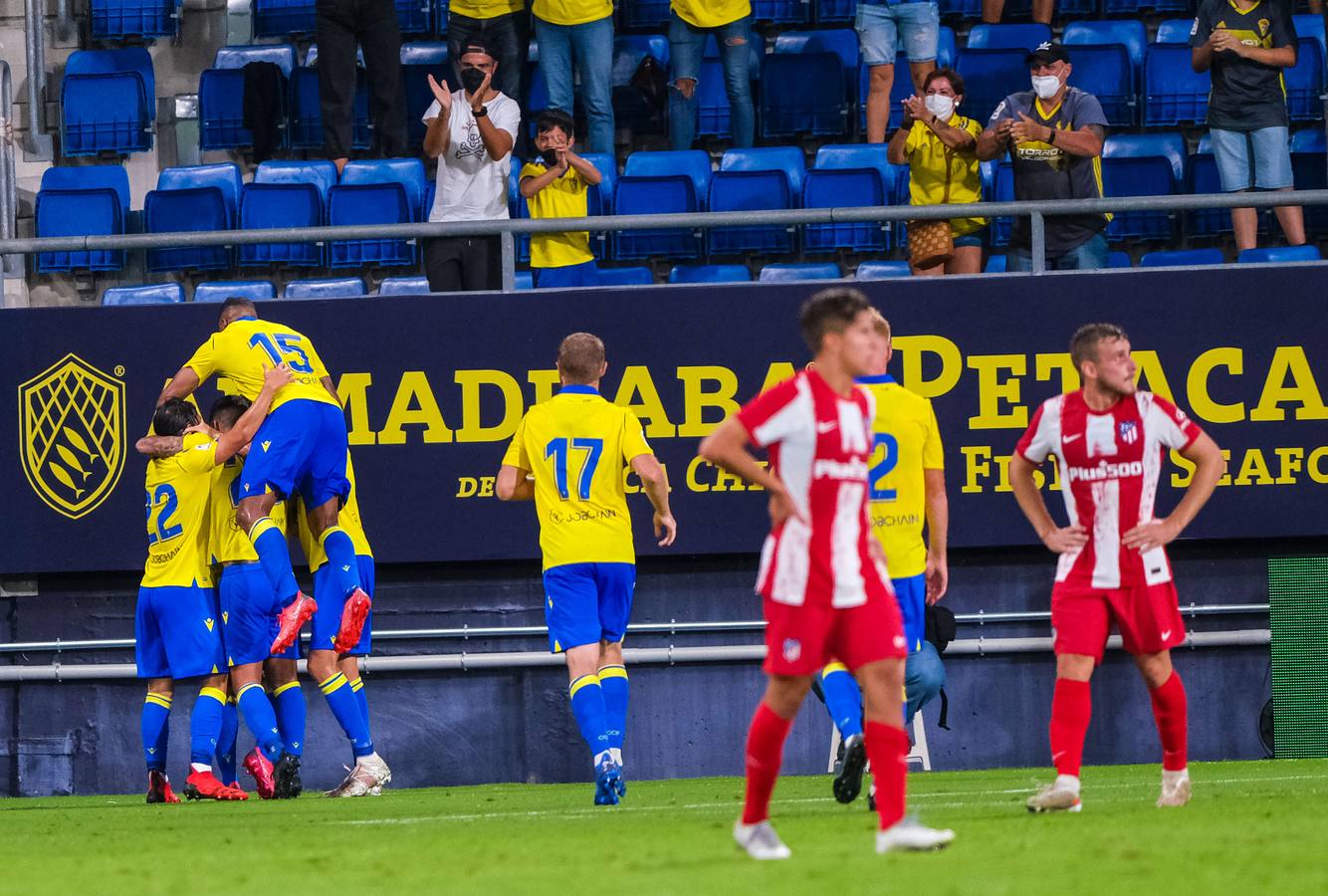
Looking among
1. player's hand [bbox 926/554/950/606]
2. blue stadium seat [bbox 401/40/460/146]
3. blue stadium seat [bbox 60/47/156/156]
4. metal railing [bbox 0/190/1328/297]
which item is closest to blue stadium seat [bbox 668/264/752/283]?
metal railing [bbox 0/190/1328/297]

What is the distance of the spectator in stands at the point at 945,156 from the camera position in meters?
12.5

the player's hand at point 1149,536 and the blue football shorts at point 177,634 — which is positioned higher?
the player's hand at point 1149,536

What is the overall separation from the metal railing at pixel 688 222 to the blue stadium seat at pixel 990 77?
7.89ft

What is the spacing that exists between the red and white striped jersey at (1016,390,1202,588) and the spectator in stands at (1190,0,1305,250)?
5746 mm

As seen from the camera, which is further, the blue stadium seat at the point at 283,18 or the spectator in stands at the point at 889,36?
the blue stadium seat at the point at 283,18

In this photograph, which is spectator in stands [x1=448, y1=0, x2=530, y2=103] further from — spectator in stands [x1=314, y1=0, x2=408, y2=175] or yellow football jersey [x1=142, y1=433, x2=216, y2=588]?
yellow football jersey [x1=142, y1=433, x2=216, y2=588]

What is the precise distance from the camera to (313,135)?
49.5 feet

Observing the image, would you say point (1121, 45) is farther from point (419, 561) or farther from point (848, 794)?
point (848, 794)

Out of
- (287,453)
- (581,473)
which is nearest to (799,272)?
(287,453)

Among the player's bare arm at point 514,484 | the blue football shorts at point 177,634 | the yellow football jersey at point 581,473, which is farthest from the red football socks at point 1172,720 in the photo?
the blue football shorts at point 177,634

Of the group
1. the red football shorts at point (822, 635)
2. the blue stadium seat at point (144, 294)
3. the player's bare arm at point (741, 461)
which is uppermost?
the blue stadium seat at point (144, 294)

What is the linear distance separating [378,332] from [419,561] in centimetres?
156

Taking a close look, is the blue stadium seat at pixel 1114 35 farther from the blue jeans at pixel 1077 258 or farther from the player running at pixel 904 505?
the player running at pixel 904 505

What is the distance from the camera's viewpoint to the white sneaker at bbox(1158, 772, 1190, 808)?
734cm
